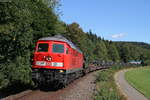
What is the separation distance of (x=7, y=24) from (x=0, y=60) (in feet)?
9.97

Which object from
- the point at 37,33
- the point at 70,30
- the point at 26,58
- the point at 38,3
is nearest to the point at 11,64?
the point at 26,58

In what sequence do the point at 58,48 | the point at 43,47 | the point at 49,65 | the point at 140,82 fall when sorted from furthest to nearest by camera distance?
the point at 140,82 < the point at 43,47 < the point at 58,48 < the point at 49,65

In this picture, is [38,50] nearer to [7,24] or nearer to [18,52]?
[18,52]

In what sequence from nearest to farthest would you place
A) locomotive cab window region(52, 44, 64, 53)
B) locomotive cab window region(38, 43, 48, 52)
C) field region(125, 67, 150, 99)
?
locomotive cab window region(52, 44, 64, 53), locomotive cab window region(38, 43, 48, 52), field region(125, 67, 150, 99)

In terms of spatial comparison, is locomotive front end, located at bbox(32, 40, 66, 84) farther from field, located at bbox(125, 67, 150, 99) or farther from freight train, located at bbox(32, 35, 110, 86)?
field, located at bbox(125, 67, 150, 99)

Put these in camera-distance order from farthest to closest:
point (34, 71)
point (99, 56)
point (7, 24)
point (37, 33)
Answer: point (99, 56) → point (37, 33) → point (34, 71) → point (7, 24)

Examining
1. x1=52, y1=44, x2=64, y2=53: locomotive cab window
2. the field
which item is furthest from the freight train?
the field

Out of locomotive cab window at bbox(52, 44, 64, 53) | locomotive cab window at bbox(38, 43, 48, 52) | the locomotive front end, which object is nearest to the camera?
the locomotive front end

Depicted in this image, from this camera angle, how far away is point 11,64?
14.9 meters

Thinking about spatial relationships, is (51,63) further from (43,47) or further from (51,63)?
(43,47)

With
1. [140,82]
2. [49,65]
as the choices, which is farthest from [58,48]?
[140,82]

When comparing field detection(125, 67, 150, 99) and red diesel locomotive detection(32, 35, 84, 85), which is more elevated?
red diesel locomotive detection(32, 35, 84, 85)

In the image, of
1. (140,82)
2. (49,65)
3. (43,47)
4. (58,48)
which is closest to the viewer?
(49,65)

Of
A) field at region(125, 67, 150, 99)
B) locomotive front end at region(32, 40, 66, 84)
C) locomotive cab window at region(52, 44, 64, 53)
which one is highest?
locomotive cab window at region(52, 44, 64, 53)
